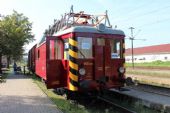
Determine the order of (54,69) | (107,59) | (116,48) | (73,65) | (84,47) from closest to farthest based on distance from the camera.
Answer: (73,65) → (84,47) → (54,69) → (107,59) → (116,48)

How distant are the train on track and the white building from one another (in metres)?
84.7

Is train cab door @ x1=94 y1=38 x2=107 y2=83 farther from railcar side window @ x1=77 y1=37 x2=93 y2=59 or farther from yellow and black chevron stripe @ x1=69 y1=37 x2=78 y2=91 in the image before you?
yellow and black chevron stripe @ x1=69 y1=37 x2=78 y2=91

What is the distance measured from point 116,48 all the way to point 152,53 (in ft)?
308

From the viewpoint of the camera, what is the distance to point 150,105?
501 inches

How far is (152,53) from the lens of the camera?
106m

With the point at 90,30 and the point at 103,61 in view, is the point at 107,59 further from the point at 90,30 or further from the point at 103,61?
the point at 90,30

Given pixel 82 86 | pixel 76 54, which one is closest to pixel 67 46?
pixel 76 54

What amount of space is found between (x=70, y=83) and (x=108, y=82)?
5.28ft

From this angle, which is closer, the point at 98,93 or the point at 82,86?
the point at 82,86

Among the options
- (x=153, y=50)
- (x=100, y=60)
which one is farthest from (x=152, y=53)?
(x=100, y=60)

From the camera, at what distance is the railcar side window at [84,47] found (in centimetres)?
1271

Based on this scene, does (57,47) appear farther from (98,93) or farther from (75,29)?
(98,93)

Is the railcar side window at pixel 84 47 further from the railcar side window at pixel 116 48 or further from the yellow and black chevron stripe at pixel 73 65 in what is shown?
the railcar side window at pixel 116 48

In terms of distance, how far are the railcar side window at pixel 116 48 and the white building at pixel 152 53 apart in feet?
277
